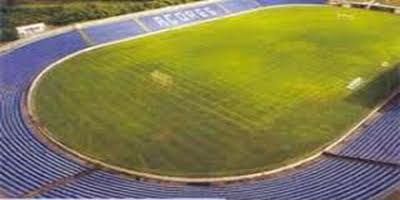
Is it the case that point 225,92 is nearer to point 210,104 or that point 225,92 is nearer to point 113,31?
point 210,104

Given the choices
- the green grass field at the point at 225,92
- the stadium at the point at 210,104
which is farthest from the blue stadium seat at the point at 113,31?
the green grass field at the point at 225,92

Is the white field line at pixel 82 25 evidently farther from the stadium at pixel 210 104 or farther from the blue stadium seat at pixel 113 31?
the blue stadium seat at pixel 113 31

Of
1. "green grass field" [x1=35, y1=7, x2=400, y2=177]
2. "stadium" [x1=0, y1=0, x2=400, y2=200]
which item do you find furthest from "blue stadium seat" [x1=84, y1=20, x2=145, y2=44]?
"green grass field" [x1=35, y1=7, x2=400, y2=177]

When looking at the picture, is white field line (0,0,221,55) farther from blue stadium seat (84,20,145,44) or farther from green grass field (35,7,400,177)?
green grass field (35,7,400,177)

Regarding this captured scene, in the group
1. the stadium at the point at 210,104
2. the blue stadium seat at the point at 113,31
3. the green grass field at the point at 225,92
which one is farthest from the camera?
the blue stadium seat at the point at 113,31

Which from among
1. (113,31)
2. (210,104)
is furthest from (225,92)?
(113,31)
